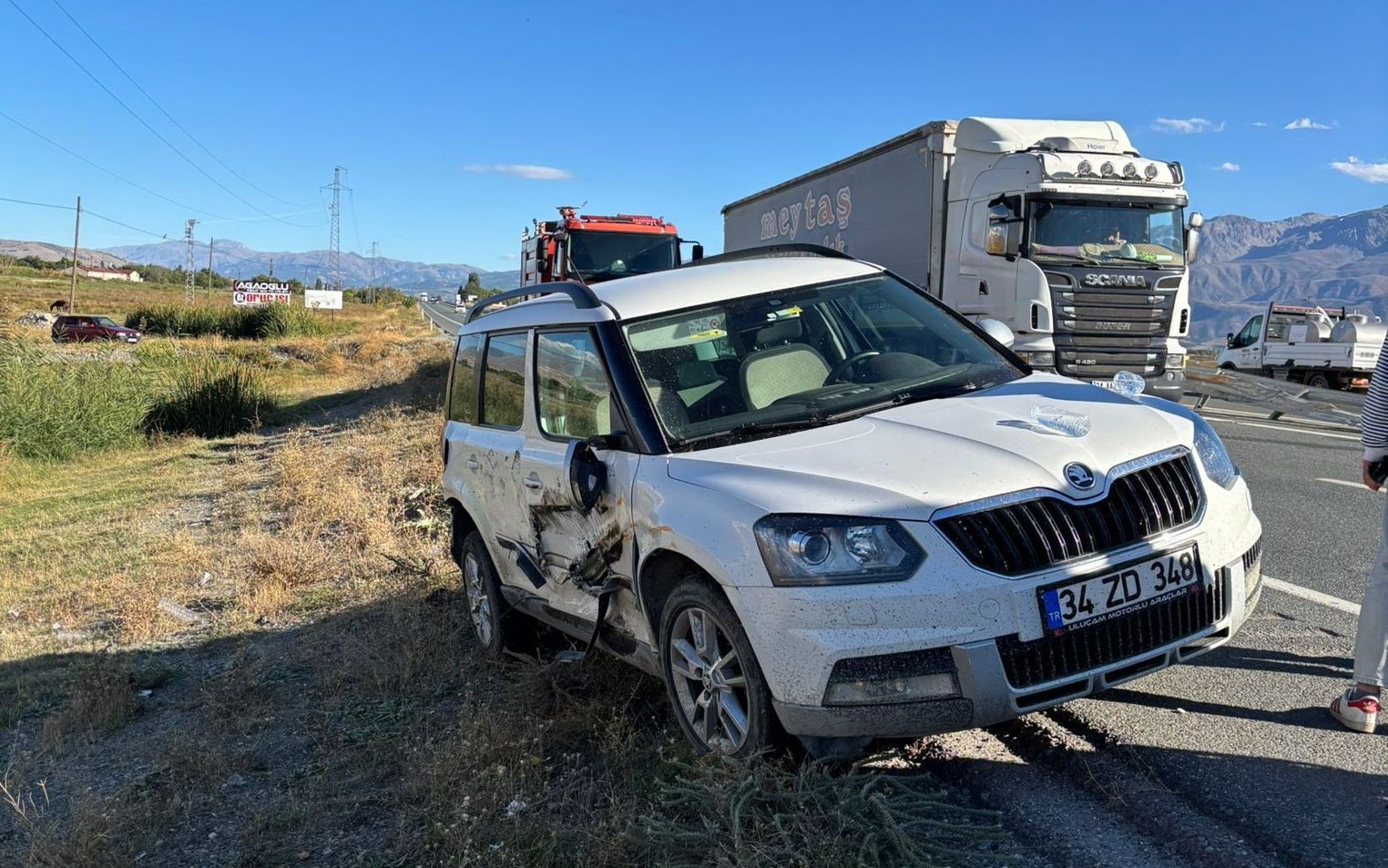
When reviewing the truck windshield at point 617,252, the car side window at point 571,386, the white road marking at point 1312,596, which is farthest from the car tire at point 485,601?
the truck windshield at point 617,252

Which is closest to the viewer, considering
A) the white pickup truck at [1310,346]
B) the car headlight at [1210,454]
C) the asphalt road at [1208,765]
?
the asphalt road at [1208,765]

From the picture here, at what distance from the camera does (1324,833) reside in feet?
9.70

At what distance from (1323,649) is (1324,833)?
6.16 feet

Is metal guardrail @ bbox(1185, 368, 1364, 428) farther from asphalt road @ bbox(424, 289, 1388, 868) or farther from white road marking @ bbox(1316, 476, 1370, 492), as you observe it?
asphalt road @ bbox(424, 289, 1388, 868)

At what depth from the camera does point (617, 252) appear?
56.5 feet

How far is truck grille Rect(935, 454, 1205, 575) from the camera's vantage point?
300 centimetres

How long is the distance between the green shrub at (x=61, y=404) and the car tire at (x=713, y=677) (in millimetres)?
17094

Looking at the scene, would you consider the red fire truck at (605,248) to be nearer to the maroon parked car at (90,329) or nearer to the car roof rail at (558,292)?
the car roof rail at (558,292)

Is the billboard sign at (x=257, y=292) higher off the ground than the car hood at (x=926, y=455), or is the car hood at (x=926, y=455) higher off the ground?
the billboard sign at (x=257, y=292)

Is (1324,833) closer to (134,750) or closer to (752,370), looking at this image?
(752,370)

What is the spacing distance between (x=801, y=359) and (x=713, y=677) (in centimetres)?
156

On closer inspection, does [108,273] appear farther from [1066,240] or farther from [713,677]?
[713,677]

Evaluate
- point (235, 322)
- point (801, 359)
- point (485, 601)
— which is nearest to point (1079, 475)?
point (801, 359)

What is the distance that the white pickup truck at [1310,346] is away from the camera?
21672 mm
